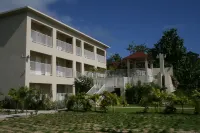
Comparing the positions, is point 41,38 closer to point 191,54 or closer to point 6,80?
point 6,80

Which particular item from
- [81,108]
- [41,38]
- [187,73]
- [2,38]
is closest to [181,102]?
[81,108]

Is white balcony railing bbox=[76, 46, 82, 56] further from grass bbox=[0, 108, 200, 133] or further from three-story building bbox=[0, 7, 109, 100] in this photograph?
grass bbox=[0, 108, 200, 133]

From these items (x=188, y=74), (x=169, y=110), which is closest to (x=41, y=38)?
(x=169, y=110)

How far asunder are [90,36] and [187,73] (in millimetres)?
17193

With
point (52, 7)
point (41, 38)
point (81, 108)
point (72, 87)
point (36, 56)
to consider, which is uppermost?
point (52, 7)

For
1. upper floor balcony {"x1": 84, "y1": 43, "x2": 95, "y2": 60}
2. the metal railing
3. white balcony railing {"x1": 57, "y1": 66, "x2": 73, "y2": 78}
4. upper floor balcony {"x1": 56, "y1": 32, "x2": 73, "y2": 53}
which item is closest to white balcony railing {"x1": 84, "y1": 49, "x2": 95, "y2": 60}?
upper floor balcony {"x1": 84, "y1": 43, "x2": 95, "y2": 60}

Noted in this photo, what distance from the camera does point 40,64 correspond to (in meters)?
23.8

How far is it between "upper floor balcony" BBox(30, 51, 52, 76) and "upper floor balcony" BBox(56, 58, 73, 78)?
1439 millimetres

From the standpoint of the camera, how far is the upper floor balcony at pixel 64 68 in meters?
27.1

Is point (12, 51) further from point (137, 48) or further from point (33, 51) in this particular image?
point (137, 48)

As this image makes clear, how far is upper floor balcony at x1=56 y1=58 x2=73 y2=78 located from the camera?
27103 mm

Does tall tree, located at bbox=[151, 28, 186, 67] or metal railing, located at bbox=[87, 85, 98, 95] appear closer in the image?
metal railing, located at bbox=[87, 85, 98, 95]

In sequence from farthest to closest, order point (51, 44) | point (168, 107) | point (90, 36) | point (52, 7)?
1. point (90, 36)
2. point (51, 44)
3. point (52, 7)
4. point (168, 107)

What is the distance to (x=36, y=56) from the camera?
82.3ft
